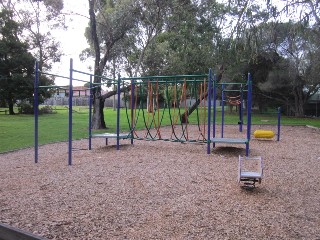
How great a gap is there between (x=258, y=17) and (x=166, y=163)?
12.9 feet

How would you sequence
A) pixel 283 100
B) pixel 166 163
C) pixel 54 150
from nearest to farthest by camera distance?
pixel 166 163
pixel 54 150
pixel 283 100

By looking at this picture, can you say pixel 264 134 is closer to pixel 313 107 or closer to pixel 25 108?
pixel 313 107

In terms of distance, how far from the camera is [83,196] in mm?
5469

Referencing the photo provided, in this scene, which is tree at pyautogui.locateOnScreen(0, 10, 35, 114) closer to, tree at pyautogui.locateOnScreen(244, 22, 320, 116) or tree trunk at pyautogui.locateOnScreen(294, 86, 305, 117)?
tree at pyautogui.locateOnScreen(244, 22, 320, 116)

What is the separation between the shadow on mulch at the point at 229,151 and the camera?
9.52 m

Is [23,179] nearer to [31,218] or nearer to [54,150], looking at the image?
[31,218]

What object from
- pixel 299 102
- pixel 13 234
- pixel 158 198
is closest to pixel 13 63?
pixel 299 102

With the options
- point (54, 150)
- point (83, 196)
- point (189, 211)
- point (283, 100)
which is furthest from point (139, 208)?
point (283, 100)

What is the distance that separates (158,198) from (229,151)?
16.6ft

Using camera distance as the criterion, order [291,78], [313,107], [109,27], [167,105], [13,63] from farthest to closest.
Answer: [313,107] → [13,63] → [291,78] → [167,105] → [109,27]

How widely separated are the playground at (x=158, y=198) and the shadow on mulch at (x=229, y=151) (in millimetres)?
601

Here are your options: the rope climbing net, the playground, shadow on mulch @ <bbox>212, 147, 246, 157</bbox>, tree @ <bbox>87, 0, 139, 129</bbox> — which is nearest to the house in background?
the rope climbing net

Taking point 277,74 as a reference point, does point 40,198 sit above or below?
below

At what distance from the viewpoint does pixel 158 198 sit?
531 cm
